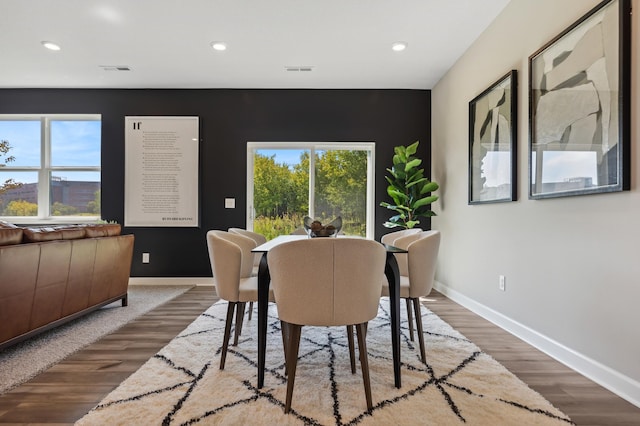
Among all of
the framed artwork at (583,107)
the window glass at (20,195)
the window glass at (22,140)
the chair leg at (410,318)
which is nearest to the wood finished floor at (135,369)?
the chair leg at (410,318)

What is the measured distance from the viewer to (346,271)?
4.97 ft

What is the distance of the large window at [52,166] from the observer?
15.6 ft

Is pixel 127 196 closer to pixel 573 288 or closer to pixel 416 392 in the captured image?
pixel 416 392

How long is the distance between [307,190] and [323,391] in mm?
3222

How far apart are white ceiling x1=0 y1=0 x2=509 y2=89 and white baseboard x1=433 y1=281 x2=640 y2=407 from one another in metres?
2.55

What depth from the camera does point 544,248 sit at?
7.65ft

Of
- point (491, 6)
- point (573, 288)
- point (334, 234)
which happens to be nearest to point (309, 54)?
point (491, 6)

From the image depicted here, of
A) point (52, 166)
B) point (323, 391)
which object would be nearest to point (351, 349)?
point (323, 391)

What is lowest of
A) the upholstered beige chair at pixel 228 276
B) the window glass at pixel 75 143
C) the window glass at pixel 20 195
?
the upholstered beige chair at pixel 228 276

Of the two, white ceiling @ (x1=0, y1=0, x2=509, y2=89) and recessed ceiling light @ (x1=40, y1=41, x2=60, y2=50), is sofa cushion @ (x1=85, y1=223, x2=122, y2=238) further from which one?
recessed ceiling light @ (x1=40, y1=41, x2=60, y2=50)

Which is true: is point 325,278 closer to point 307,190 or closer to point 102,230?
point 102,230

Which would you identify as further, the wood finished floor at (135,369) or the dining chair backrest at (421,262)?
the dining chair backrest at (421,262)

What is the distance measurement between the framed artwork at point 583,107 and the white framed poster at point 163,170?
3866 mm

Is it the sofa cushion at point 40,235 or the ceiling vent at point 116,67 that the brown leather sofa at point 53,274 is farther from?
the ceiling vent at point 116,67
